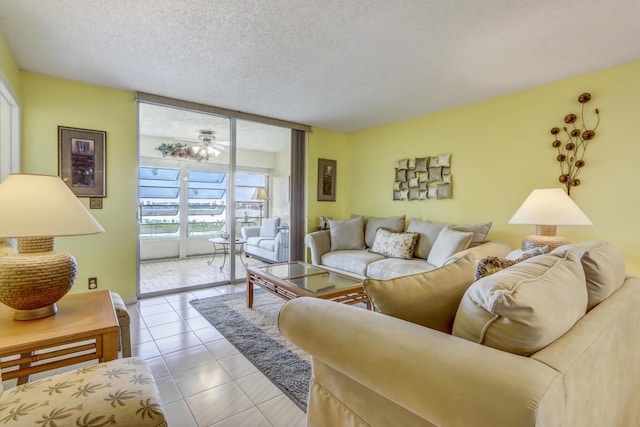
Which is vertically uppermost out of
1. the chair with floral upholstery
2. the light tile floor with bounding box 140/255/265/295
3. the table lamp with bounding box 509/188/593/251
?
the table lamp with bounding box 509/188/593/251

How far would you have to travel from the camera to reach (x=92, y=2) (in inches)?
73.4

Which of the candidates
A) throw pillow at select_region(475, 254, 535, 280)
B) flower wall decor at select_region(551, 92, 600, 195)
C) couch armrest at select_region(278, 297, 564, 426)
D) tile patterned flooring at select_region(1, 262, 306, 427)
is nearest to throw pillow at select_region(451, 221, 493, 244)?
flower wall decor at select_region(551, 92, 600, 195)

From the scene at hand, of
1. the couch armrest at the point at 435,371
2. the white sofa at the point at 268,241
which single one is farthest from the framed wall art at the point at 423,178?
the couch armrest at the point at 435,371

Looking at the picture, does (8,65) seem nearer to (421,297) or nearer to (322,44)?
(322,44)

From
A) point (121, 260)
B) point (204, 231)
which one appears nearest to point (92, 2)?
point (121, 260)

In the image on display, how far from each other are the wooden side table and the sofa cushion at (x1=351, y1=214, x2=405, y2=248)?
3.21m

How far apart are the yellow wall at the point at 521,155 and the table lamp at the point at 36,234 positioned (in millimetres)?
3561

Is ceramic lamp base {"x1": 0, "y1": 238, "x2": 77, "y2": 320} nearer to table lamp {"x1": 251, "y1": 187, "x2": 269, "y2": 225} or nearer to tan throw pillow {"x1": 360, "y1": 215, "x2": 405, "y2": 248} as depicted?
tan throw pillow {"x1": 360, "y1": 215, "x2": 405, "y2": 248}

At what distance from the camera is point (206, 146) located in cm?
471

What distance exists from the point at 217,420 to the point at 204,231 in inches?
162

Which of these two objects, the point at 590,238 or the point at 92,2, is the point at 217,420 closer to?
the point at 92,2

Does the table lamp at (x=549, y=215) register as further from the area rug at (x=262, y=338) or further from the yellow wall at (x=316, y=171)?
the yellow wall at (x=316, y=171)

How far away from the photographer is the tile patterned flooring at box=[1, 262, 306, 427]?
1623 mm

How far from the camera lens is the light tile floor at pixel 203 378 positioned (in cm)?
163
